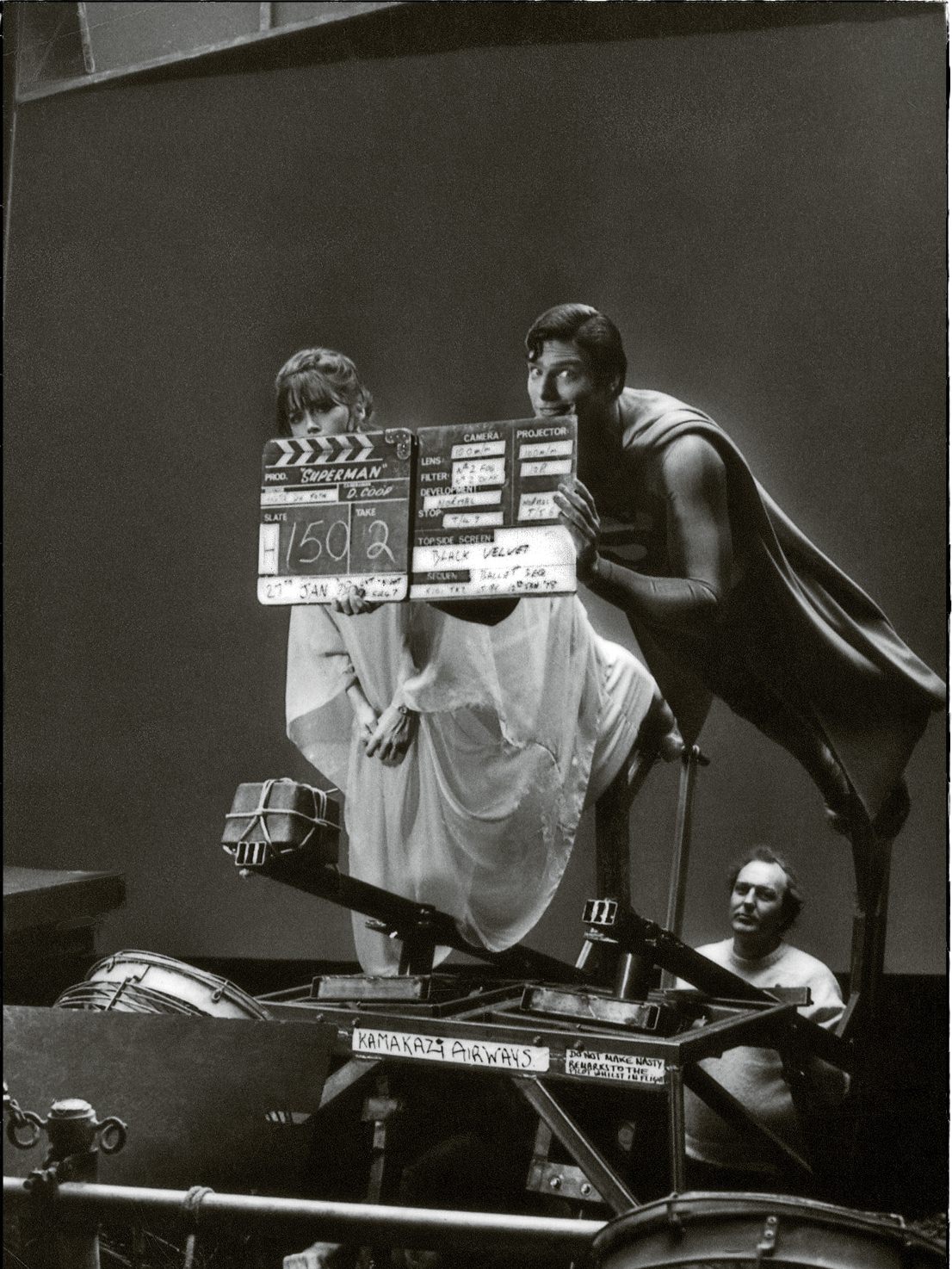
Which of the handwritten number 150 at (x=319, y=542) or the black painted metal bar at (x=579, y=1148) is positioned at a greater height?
the handwritten number 150 at (x=319, y=542)

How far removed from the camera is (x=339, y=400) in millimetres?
4004

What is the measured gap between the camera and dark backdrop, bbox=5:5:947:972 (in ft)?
11.5

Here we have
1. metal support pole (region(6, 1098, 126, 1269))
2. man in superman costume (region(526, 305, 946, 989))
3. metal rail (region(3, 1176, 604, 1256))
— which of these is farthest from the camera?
man in superman costume (region(526, 305, 946, 989))

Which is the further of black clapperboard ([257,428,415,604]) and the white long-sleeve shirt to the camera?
black clapperboard ([257,428,415,604])

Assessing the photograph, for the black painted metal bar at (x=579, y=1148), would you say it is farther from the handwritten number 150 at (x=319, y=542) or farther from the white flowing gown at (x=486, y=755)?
the handwritten number 150 at (x=319, y=542)

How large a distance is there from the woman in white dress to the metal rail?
1842 millimetres

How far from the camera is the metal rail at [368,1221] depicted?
72.7 inches

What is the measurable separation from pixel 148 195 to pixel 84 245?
25cm

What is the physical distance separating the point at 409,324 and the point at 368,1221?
2680 mm

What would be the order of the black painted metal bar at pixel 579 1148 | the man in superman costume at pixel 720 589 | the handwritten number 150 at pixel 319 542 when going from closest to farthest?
the black painted metal bar at pixel 579 1148 → the man in superman costume at pixel 720 589 → the handwritten number 150 at pixel 319 542

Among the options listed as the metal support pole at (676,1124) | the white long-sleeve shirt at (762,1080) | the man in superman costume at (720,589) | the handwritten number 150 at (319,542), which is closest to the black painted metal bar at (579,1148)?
the metal support pole at (676,1124)

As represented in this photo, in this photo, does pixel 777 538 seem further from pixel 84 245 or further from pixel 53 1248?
pixel 53 1248

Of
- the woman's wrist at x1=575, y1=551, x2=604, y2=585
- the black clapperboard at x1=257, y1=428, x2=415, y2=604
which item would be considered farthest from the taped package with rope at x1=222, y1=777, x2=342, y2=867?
the woman's wrist at x1=575, y1=551, x2=604, y2=585

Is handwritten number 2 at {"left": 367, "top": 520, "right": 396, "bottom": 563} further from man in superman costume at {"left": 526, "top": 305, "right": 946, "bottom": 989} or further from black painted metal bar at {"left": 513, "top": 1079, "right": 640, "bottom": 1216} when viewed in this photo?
black painted metal bar at {"left": 513, "top": 1079, "right": 640, "bottom": 1216}
